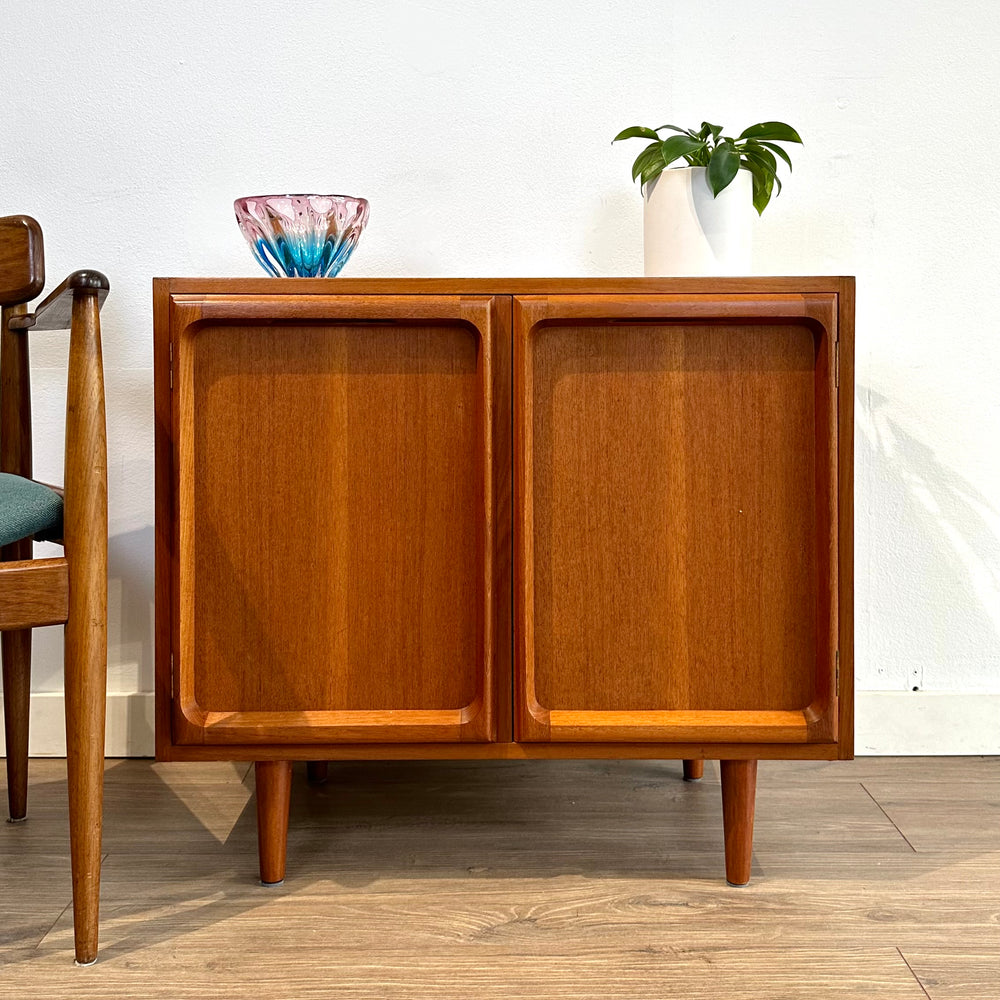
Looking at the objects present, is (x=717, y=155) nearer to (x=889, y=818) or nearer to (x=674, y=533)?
(x=674, y=533)

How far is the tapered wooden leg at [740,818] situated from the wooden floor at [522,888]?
32mm

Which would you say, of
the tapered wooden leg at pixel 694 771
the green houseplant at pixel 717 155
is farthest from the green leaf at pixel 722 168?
the tapered wooden leg at pixel 694 771

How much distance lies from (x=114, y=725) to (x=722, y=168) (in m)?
1.26

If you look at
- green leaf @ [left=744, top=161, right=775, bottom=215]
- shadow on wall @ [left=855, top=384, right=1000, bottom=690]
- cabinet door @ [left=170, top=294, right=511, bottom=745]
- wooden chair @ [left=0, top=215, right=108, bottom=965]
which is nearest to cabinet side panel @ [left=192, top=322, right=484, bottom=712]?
cabinet door @ [left=170, top=294, right=511, bottom=745]

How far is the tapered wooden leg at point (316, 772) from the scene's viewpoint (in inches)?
56.3

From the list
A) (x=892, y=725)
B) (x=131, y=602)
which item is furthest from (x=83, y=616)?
(x=892, y=725)

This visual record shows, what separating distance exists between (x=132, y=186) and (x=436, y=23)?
56 centimetres

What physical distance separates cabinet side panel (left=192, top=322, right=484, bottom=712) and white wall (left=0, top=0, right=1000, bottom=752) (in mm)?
531

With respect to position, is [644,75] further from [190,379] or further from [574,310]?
[190,379]

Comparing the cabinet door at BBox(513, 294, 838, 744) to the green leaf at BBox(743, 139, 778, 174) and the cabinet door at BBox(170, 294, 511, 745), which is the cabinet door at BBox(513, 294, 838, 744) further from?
the green leaf at BBox(743, 139, 778, 174)

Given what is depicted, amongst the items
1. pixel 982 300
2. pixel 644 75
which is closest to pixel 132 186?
pixel 644 75

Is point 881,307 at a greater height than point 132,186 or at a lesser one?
lesser

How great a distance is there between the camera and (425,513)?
1076 millimetres

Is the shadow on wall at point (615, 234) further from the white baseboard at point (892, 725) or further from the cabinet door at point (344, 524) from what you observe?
the white baseboard at point (892, 725)
